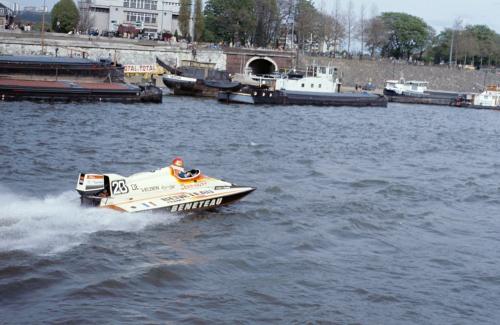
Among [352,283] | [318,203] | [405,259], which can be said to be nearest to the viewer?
[352,283]

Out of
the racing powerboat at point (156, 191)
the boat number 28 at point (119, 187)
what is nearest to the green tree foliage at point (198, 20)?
the racing powerboat at point (156, 191)

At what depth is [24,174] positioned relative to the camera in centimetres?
2877

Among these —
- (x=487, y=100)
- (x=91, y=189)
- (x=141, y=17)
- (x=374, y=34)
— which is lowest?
(x=91, y=189)

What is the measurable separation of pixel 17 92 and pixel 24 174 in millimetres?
28888

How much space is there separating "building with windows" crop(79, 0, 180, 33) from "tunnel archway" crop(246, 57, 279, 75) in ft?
81.7

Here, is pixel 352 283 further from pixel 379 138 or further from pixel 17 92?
pixel 17 92

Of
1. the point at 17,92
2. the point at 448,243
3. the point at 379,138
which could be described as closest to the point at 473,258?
the point at 448,243

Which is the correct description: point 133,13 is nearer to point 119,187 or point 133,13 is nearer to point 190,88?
point 190,88

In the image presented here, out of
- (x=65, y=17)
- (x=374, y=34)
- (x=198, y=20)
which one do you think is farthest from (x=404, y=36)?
(x=65, y=17)

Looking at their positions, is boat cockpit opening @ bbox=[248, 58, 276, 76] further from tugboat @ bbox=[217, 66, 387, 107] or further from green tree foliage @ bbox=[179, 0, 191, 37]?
tugboat @ bbox=[217, 66, 387, 107]

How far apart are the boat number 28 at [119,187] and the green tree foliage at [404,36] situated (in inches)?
5073

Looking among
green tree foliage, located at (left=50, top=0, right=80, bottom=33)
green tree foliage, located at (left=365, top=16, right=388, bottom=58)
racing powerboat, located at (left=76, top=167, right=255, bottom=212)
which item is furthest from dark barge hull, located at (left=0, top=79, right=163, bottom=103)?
green tree foliage, located at (left=365, top=16, right=388, bottom=58)

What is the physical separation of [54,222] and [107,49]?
65387mm

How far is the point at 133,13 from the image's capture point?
126 m
